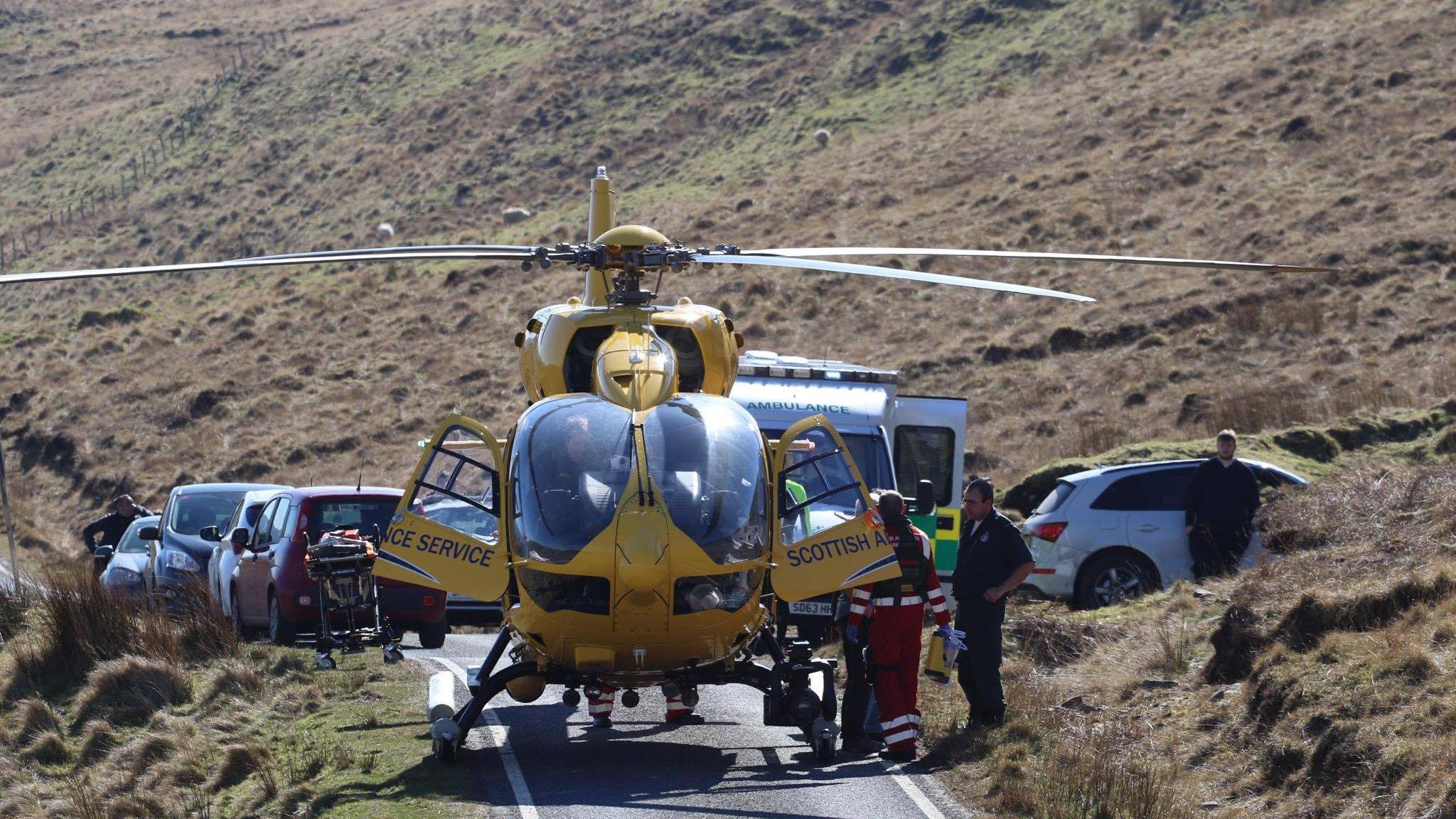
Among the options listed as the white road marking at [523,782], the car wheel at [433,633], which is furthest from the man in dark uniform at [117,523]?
the white road marking at [523,782]

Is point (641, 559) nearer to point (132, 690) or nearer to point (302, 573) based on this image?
point (132, 690)

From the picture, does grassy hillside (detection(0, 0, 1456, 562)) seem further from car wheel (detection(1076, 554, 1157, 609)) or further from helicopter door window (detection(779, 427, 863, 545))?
helicopter door window (detection(779, 427, 863, 545))

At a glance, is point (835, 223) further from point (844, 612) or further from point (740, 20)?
point (844, 612)

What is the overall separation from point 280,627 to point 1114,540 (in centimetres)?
819

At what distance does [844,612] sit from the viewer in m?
11.2

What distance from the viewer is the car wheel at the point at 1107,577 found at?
52.9 ft

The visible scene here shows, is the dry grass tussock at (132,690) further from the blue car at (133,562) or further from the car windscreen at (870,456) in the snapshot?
the car windscreen at (870,456)

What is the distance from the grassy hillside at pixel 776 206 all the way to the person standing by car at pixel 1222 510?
8.82m

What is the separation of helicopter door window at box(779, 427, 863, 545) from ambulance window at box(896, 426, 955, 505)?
133 cm

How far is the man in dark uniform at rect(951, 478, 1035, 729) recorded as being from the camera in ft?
35.6

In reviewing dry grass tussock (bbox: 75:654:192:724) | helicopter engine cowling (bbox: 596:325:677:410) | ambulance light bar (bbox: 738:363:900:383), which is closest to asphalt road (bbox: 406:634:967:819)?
dry grass tussock (bbox: 75:654:192:724)

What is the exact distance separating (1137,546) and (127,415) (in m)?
28.7

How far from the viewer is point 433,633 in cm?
1605

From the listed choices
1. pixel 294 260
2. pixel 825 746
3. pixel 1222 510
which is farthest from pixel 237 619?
pixel 1222 510
